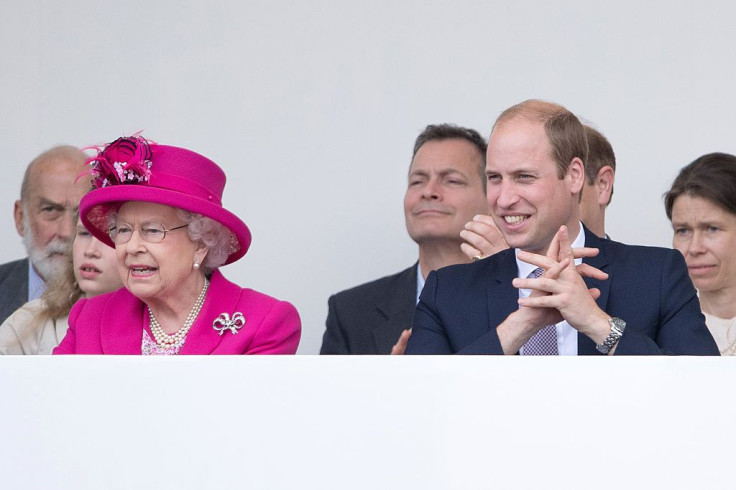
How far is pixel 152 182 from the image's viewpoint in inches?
109

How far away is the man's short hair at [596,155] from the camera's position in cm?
351

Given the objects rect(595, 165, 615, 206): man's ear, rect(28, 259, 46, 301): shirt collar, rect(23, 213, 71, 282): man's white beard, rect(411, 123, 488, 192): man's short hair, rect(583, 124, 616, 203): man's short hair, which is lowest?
rect(28, 259, 46, 301): shirt collar

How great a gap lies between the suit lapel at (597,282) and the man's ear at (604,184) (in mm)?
783

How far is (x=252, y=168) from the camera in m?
4.82

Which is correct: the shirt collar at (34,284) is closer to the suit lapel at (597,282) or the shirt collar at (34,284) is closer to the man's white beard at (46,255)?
the man's white beard at (46,255)

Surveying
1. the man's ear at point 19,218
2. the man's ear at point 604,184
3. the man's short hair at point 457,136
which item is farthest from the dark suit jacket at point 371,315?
the man's ear at point 19,218

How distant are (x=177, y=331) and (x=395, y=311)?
1098mm

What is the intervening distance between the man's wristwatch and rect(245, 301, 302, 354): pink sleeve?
0.74 meters

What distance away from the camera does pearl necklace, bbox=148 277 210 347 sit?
109 inches

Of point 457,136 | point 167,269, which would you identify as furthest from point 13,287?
point 457,136

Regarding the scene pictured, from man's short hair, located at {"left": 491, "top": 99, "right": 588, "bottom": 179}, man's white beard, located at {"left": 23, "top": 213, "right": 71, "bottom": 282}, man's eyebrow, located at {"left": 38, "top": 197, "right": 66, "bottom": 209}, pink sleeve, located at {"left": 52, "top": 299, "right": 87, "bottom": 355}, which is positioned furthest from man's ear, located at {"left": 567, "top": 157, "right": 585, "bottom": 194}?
man's eyebrow, located at {"left": 38, "top": 197, "right": 66, "bottom": 209}

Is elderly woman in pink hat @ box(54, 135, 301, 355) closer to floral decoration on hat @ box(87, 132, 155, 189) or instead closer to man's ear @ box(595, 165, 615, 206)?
floral decoration on hat @ box(87, 132, 155, 189)
